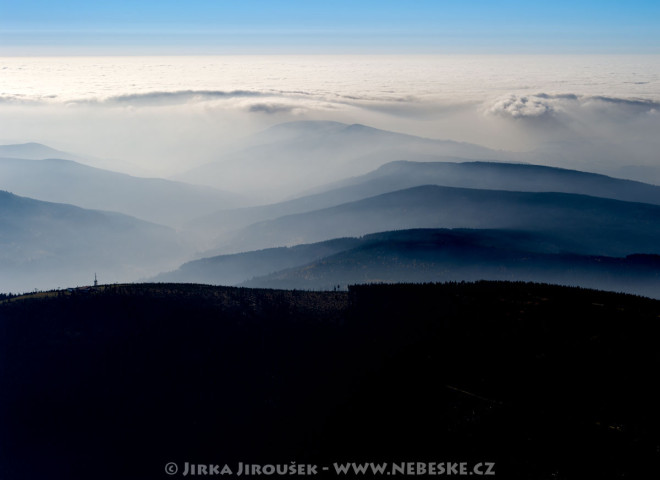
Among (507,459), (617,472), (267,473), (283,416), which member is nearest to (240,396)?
(283,416)

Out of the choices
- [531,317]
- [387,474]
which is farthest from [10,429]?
[531,317]

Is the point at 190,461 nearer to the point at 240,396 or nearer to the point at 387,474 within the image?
the point at 240,396

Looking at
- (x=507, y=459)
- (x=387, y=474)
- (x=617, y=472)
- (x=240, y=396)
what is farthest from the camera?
(x=240, y=396)

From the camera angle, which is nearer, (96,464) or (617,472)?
(617,472)

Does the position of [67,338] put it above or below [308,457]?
above

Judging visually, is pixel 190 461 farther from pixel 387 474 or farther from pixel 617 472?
pixel 617 472

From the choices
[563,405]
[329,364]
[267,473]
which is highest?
[329,364]

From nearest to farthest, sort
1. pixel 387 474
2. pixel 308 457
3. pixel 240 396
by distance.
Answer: pixel 387 474, pixel 308 457, pixel 240 396
